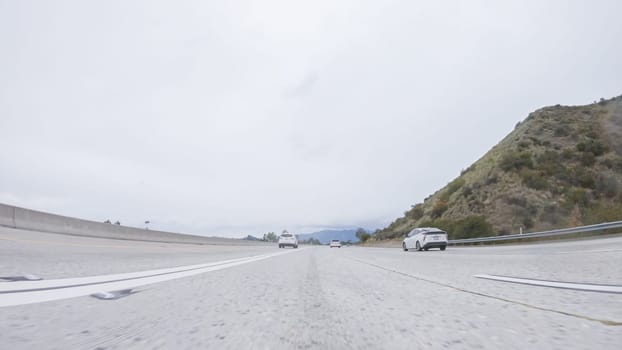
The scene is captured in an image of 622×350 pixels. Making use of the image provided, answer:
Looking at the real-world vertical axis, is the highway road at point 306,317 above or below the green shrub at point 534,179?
below

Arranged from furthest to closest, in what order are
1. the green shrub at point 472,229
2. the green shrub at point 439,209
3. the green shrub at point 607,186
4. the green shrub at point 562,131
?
the green shrub at point 439,209, the green shrub at point 562,131, the green shrub at point 607,186, the green shrub at point 472,229

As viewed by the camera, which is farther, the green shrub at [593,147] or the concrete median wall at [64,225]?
the green shrub at [593,147]

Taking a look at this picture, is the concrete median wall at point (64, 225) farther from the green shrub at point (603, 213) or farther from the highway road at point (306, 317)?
the green shrub at point (603, 213)

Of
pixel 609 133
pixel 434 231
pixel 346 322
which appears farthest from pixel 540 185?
pixel 346 322

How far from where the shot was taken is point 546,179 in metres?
36.3

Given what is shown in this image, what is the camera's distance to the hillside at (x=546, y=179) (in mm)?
31969

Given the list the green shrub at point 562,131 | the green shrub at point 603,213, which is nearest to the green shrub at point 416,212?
the green shrub at point 562,131

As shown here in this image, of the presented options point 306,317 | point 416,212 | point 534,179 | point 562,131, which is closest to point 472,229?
point 534,179

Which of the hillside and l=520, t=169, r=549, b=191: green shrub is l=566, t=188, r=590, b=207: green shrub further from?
l=520, t=169, r=549, b=191: green shrub

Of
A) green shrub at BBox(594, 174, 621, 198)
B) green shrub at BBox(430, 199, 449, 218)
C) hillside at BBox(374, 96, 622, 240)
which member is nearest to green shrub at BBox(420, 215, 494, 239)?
hillside at BBox(374, 96, 622, 240)

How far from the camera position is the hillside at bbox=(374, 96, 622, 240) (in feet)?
105

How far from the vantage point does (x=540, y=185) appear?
35.7 meters

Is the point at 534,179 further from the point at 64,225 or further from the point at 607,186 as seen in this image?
the point at 64,225

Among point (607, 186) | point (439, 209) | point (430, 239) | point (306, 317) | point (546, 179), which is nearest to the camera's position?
point (306, 317)
